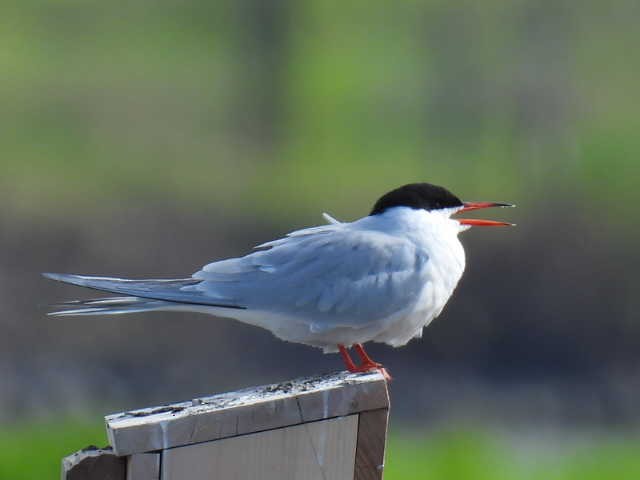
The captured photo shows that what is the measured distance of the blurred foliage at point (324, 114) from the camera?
26.0 feet

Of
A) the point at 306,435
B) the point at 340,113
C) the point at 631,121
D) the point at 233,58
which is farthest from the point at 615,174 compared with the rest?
the point at 306,435

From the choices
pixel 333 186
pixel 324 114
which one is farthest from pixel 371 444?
pixel 324 114

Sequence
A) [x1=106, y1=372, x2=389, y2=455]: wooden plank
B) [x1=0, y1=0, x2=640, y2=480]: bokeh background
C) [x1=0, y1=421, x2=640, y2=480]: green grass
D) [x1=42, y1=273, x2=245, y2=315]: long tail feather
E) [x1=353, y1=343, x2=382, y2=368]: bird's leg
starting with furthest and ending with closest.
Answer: [x1=0, y1=0, x2=640, y2=480]: bokeh background < [x1=0, y1=421, x2=640, y2=480]: green grass < [x1=353, y1=343, x2=382, y2=368]: bird's leg < [x1=42, y1=273, x2=245, y2=315]: long tail feather < [x1=106, y1=372, x2=389, y2=455]: wooden plank

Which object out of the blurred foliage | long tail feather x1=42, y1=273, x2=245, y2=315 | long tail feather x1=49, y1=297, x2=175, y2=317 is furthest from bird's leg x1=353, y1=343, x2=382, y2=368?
the blurred foliage

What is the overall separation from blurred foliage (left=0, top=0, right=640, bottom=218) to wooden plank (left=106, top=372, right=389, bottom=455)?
5.10m

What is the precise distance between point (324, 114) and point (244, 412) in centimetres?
643

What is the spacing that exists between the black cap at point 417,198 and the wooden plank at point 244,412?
3.62 ft

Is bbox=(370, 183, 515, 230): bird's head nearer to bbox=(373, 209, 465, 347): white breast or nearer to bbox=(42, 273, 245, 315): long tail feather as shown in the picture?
bbox=(373, 209, 465, 347): white breast

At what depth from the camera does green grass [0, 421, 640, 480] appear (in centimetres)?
456

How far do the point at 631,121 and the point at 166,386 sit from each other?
423cm

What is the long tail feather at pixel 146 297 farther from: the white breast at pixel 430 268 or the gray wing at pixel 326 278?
the white breast at pixel 430 268

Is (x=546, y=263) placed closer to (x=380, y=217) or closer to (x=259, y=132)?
(x=259, y=132)

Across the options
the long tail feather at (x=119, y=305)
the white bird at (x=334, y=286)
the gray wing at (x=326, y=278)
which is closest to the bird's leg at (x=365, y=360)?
the white bird at (x=334, y=286)

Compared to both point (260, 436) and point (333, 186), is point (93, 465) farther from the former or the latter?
point (333, 186)
